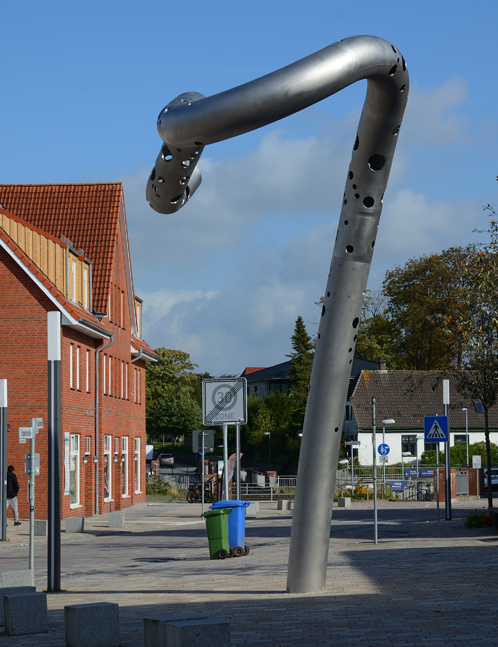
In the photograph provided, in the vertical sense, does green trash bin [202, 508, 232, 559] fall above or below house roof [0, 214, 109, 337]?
below

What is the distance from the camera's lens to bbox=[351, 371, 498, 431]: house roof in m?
85.1

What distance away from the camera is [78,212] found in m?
48.7

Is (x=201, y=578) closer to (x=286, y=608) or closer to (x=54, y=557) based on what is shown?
(x=54, y=557)

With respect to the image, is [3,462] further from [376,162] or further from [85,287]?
[376,162]

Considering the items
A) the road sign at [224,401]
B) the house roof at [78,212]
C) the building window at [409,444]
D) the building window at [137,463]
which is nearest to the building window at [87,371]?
the house roof at [78,212]

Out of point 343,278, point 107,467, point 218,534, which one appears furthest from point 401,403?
point 343,278

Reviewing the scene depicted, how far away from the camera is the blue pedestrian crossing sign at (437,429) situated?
28.9 metres

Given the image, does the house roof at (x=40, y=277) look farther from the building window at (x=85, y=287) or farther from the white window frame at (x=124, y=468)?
the white window frame at (x=124, y=468)

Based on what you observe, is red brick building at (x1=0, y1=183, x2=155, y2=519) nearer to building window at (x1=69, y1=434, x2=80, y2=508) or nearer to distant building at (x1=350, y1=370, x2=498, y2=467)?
building window at (x1=69, y1=434, x2=80, y2=508)

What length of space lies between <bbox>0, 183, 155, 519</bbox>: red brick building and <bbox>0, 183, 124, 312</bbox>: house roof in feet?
0.14

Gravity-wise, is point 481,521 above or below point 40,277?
below

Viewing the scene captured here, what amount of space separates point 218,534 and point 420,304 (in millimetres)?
53425

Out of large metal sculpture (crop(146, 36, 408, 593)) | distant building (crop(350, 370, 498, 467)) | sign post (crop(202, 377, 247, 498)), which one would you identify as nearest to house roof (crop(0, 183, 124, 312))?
sign post (crop(202, 377, 247, 498))

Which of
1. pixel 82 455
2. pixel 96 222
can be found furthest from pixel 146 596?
pixel 96 222
